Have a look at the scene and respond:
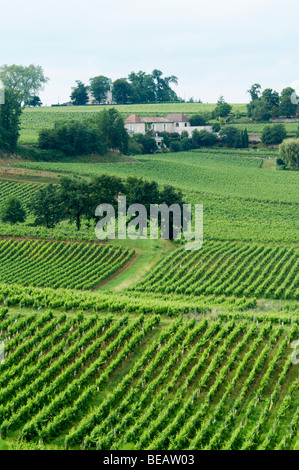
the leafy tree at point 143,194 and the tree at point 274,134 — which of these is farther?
the tree at point 274,134

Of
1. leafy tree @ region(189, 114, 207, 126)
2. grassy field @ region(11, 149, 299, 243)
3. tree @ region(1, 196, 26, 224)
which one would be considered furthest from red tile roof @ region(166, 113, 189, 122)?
A: tree @ region(1, 196, 26, 224)

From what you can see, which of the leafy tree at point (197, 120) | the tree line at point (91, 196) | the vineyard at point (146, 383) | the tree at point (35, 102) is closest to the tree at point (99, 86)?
the tree at point (35, 102)

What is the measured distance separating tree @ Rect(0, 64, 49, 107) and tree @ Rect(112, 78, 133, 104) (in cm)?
2348

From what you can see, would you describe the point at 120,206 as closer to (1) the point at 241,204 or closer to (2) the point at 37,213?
(2) the point at 37,213

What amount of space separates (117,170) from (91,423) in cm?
6887

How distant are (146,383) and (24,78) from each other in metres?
114

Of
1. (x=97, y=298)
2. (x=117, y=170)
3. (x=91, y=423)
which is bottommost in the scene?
(x=91, y=423)

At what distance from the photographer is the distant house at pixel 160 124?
118750mm

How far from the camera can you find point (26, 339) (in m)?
27.8

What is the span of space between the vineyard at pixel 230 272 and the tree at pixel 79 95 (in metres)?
105

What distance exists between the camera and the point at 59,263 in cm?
4706

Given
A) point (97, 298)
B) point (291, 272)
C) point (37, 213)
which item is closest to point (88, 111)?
point (37, 213)

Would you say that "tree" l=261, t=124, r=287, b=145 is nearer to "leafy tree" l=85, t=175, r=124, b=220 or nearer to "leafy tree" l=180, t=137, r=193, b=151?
"leafy tree" l=180, t=137, r=193, b=151

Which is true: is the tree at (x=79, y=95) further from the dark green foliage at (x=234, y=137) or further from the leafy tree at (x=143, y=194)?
the leafy tree at (x=143, y=194)
